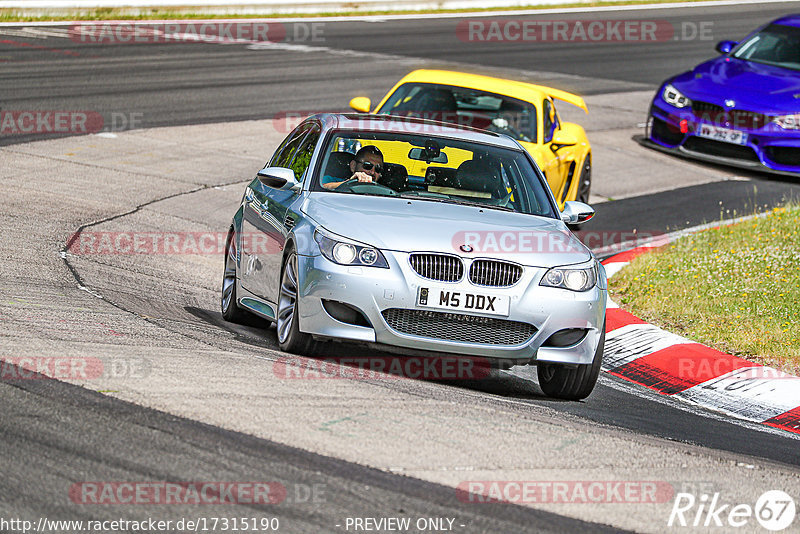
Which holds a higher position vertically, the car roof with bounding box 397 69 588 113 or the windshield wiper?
the windshield wiper

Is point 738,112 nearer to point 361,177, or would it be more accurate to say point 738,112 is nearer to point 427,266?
point 361,177

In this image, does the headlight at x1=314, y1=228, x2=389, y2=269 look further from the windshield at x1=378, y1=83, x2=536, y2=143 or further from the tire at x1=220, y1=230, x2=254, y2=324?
the windshield at x1=378, y1=83, x2=536, y2=143

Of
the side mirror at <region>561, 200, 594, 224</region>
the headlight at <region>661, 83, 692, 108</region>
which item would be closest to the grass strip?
the side mirror at <region>561, 200, 594, 224</region>

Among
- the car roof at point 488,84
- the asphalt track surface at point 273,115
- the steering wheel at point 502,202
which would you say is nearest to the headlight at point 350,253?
the asphalt track surface at point 273,115

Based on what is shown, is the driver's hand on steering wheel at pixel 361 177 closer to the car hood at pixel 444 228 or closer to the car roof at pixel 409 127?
the car hood at pixel 444 228

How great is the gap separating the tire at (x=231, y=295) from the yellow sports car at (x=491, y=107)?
13.4 ft

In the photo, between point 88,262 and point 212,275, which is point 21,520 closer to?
point 88,262

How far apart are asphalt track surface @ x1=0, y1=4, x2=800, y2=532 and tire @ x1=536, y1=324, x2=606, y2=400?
107 millimetres

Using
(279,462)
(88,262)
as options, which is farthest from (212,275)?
(279,462)

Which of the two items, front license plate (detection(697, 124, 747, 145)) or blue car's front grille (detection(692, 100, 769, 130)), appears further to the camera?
front license plate (detection(697, 124, 747, 145))

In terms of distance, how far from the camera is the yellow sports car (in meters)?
12.9

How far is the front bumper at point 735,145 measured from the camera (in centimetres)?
1683

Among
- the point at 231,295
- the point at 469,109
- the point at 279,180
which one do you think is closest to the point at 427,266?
the point at 279,180

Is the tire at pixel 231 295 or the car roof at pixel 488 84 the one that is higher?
the car roof at pixel 488 84
